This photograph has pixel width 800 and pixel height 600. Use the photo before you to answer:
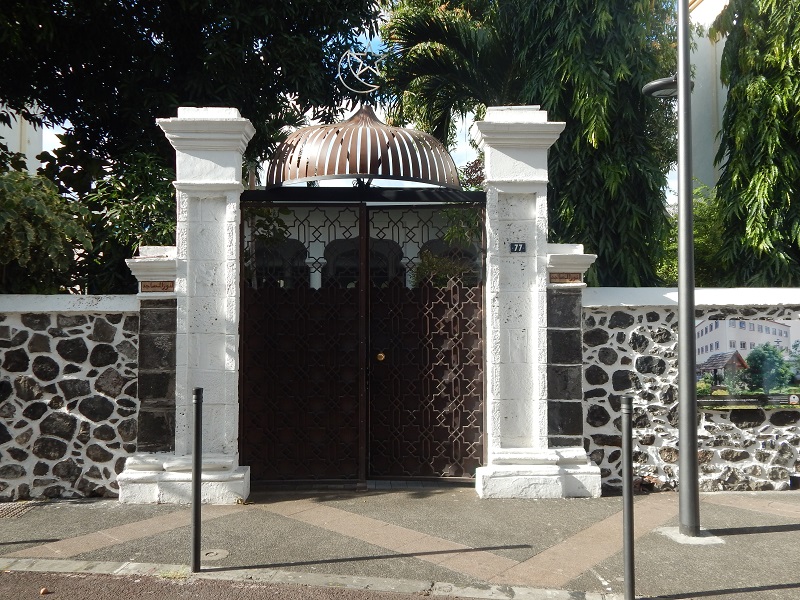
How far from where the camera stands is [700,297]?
6.32m

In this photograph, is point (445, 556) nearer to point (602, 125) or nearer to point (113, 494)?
point (113, 494)

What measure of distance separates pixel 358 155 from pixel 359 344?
71.1 inches

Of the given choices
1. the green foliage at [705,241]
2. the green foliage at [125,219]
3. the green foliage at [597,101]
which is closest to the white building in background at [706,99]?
the green foliage at [705,241]

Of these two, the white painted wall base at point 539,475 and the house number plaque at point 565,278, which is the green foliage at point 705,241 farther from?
the white painted wall base at point 539,475

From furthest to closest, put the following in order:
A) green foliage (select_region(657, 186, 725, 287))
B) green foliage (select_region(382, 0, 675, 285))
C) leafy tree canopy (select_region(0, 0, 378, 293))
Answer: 1. green foliage (select_region(657, 186, 725, 287))
2. green foliage (select_region(382, 0, 675, 285))
3. leafy tree canopy (select_region(0, 0, 378, 293))

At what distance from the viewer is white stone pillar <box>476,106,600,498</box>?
6.00m

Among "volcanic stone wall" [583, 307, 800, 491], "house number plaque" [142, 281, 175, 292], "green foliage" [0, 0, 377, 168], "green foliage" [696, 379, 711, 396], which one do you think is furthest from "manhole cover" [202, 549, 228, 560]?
"green foliage" [0, 0, 377, 168]

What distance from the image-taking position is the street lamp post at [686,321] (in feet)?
16.4

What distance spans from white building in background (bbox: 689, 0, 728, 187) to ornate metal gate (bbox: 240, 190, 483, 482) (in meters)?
12.2

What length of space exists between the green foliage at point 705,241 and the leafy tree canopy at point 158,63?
248 inches

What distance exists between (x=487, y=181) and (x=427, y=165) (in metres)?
0.84

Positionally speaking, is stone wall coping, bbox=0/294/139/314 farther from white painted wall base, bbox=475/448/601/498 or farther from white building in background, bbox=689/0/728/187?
white building in background, bbox=689/0/728/187

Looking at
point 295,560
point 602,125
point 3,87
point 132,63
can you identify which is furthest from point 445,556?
point 3,87

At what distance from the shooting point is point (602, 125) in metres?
9.55
